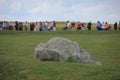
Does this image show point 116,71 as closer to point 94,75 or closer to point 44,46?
point 94,75

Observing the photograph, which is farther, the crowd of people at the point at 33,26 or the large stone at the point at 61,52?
the crowd of people at the point at 33,26

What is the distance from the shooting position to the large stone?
1880 centimetres

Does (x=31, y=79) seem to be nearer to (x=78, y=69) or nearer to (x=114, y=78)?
(x=78, y=69)

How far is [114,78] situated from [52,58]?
6373 mm

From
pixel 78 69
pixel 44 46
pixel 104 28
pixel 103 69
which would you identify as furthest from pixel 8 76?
pixel 104 28

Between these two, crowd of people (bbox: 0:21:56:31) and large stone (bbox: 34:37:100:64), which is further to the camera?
crowd of people (bbox: 0:21:56:31)

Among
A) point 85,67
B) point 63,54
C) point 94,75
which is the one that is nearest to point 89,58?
point 63,54

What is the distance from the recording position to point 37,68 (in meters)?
15.1

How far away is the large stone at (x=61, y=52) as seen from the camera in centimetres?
1880

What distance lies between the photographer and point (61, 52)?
19.0m

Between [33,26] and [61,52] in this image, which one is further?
[33,26]

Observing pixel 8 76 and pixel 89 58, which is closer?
pixel 8 76

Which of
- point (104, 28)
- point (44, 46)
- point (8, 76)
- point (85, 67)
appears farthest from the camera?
point (104, 28)

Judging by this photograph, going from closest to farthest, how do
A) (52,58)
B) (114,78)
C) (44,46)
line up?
(114,78)
(52,58)
(44,46)
